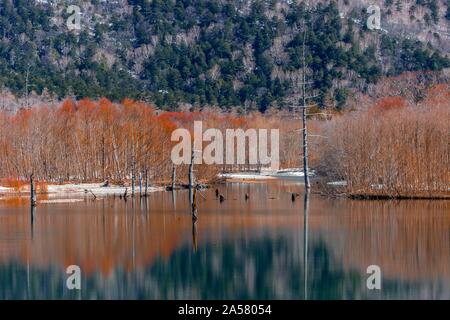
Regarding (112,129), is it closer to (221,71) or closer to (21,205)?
(21,205)

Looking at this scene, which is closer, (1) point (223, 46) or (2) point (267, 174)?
(2) point (267, 174)

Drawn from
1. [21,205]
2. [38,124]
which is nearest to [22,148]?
[38,124]

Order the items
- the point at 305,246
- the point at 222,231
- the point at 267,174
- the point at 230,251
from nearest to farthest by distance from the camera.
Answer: the point at 230,251 → the point at 305,246 → the point at 222,231 → the point at 267,174

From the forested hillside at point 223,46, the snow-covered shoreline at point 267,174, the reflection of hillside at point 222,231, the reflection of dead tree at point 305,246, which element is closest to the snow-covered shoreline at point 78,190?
the reflection of hillside at point 222,231

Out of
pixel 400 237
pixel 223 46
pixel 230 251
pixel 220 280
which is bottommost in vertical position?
pixel 220 280

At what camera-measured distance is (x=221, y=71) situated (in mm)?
134500

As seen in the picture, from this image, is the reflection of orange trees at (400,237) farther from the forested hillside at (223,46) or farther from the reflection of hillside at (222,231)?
the forested hillside at (223,46)

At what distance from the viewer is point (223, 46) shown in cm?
14150

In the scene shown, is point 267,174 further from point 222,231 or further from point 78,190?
point 222,231

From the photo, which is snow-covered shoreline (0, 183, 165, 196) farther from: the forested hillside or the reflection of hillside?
the forested hillside

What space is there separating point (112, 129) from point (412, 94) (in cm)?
4336

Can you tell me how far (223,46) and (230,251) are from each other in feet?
377

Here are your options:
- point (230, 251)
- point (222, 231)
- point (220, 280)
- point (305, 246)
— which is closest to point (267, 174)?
point (222, 231)

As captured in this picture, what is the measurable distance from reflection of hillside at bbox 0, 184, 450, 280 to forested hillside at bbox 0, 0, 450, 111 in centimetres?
6689
